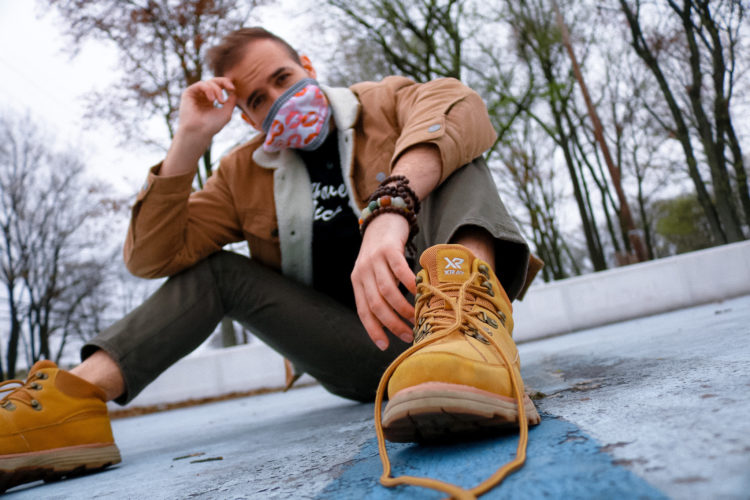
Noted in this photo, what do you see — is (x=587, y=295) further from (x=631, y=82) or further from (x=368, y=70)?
(x=631, y=82)

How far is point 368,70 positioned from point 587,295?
702 centimetres

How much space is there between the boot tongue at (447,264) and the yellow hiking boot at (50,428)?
1018 millimetres

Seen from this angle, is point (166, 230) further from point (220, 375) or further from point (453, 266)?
point (220, 375)

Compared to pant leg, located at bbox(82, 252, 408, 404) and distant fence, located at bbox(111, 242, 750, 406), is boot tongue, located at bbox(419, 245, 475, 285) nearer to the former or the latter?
pant leg, located at bbox(82, 252, 408, 404)

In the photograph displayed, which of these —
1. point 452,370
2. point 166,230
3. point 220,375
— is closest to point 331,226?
point 166,230

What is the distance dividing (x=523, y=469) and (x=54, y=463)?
1208mm

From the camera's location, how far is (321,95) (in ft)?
5.66

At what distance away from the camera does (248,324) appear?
1.79 meters

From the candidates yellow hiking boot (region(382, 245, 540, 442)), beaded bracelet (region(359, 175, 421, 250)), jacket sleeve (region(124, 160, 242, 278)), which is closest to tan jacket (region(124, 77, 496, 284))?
jacket sleeve (region(124, 160, 242, 278))

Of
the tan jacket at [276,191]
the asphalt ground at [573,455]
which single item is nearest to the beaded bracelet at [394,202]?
the tan jacket at [276,191]

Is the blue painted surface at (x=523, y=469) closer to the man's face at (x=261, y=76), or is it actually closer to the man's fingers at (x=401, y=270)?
the man's fingers at (x=401, y=270)

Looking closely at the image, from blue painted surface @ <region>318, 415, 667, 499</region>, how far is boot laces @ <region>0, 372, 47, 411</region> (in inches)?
35.5

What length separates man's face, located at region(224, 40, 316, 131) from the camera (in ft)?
5.69

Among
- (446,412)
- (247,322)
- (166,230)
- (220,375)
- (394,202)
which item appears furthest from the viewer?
(220,375)
